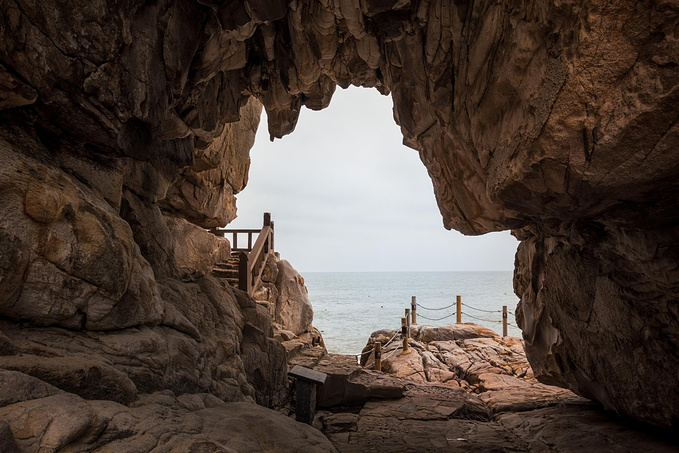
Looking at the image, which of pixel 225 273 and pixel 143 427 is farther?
pixel 225 273

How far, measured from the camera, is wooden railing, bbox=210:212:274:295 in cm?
1006

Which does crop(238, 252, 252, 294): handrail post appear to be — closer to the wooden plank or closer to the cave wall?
the cave wall

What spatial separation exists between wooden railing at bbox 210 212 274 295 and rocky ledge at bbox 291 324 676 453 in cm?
259

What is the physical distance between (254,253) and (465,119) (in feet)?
27.9

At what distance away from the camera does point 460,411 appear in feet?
25.7

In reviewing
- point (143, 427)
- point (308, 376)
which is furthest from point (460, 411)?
point (143, 427)

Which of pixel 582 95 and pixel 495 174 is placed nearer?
pixel 582 95

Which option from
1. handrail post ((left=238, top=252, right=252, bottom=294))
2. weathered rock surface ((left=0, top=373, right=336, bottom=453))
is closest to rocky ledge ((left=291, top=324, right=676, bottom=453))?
handrail post ((left=238, top=252, right=252, bottom=294))

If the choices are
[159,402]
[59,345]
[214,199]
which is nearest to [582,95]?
[159,402]

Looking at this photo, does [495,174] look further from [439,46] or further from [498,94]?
[439,46]

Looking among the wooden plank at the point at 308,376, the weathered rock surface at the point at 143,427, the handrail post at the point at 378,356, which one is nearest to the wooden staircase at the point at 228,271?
the handrail post at the point at 378,356

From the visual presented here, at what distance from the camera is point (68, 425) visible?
2311 millimetres

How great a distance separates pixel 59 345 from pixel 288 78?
5759 mm

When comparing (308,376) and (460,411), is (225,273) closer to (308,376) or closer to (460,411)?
(308,376)
